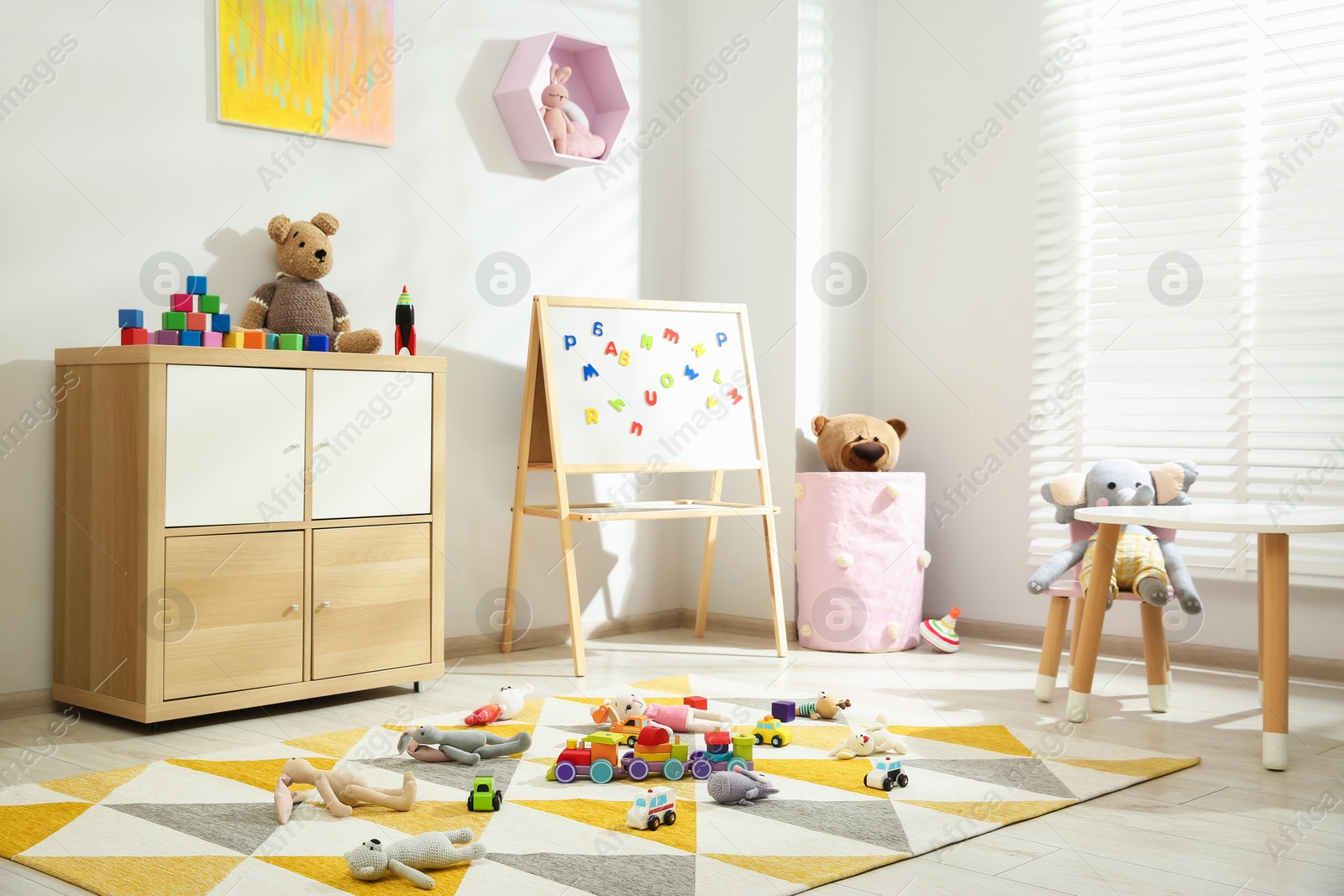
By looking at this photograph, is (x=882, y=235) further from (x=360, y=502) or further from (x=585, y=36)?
(x=360, y=502)

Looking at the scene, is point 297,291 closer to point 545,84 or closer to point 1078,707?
point 545,84

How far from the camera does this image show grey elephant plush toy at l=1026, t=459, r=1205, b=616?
2.85m

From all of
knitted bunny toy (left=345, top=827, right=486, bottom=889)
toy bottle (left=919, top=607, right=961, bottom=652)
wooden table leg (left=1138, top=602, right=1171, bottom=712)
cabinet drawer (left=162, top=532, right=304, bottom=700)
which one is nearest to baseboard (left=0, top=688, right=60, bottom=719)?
cabinet drawer (left=162, top=532, right=304, bottom=700)

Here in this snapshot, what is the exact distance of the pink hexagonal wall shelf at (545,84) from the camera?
3.67m

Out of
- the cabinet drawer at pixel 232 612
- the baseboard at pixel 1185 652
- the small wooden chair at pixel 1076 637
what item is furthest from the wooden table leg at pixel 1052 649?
the cabinet drawer at pixel 232 612

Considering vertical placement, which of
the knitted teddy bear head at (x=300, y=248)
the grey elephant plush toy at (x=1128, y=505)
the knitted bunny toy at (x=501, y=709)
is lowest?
the knitted bunny toy at (x=501, y=709)

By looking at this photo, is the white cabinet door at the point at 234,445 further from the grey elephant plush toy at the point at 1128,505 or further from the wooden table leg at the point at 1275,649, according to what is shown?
the wooden table leg at the point at 1275,649

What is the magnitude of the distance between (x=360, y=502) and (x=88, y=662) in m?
0.71

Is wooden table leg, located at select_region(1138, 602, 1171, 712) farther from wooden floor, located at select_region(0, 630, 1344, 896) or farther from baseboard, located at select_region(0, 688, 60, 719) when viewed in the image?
baseboard, located at select_region(0, 688, 60, 719)

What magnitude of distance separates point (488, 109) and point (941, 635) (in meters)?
2.20

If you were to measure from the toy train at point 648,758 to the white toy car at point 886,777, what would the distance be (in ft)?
0.76

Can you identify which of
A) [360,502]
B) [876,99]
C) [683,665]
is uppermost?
[876,99]

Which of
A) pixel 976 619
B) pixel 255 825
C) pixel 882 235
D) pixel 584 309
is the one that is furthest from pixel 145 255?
pixel 976 619

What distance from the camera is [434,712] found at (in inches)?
112
